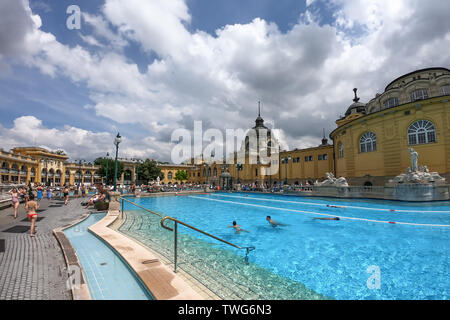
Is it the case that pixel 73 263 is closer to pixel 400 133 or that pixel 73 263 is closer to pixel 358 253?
pixel 358 253

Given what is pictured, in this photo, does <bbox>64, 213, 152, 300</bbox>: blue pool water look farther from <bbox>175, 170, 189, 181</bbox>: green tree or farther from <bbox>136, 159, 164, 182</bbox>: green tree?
<bbox>175, 170, 189, 181</bbox>: green tree

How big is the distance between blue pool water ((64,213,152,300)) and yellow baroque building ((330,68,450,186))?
28.3m

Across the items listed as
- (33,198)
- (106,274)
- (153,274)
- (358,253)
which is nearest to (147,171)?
(33,198)

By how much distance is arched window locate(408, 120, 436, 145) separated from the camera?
20.9 m

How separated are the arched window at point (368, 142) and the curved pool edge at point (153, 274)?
2970cm

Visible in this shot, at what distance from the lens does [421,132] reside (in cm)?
2144

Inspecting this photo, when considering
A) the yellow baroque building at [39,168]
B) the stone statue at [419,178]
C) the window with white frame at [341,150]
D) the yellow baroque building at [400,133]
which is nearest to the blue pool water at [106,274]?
the stone statue at [419,178]

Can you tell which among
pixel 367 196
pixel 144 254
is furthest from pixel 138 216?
pixel 367 196

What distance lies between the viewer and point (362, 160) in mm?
26109

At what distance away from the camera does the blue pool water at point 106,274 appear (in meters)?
3.16

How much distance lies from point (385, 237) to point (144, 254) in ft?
30.6

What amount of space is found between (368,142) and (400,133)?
12.1 ft

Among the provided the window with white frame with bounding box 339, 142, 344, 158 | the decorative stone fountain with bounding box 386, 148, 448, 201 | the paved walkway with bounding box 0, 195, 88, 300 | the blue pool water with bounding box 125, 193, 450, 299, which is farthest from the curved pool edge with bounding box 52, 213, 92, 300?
the window with white frame with bounding box 339, 142, 344, 158
